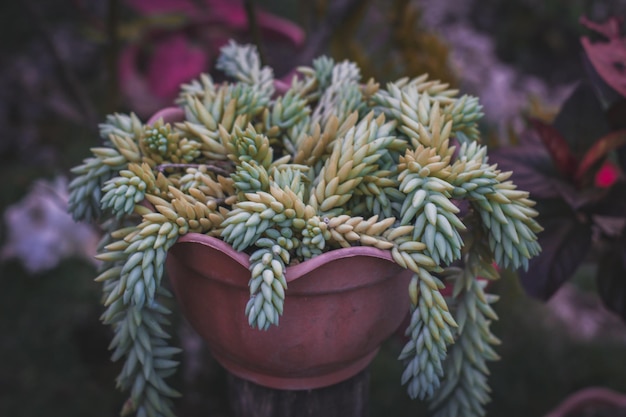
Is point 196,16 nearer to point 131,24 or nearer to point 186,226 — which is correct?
point 131,24

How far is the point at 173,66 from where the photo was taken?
2529 millimetres

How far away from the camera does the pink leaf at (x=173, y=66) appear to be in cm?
249

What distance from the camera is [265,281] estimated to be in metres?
0.86

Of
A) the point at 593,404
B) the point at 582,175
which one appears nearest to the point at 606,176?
the point at 582,175

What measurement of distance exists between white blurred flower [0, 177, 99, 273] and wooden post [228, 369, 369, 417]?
1.09m

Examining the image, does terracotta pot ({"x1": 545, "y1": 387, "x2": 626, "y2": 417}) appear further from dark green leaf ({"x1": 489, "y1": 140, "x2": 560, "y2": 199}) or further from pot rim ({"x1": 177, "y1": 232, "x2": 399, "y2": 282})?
pot rim ({"x1": 177, "y1": 232, "x2": 399, "y2": 282})

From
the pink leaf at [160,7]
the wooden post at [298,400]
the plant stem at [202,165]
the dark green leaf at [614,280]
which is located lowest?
the wooden post at [298,400]

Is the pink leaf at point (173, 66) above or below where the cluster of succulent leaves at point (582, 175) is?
above

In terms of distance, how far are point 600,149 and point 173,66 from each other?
1.66m

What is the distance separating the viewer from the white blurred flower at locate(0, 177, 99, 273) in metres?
2.08

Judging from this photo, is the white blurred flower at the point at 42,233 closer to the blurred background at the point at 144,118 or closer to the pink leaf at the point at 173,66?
the blurred background at the point at 144,118

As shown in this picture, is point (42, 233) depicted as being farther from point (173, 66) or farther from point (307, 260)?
point (307, 260)

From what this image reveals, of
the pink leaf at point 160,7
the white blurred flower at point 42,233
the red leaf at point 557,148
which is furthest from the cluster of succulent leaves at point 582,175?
the pink leaf at point 160,7

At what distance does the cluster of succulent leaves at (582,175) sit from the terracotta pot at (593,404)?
14.5 inches
